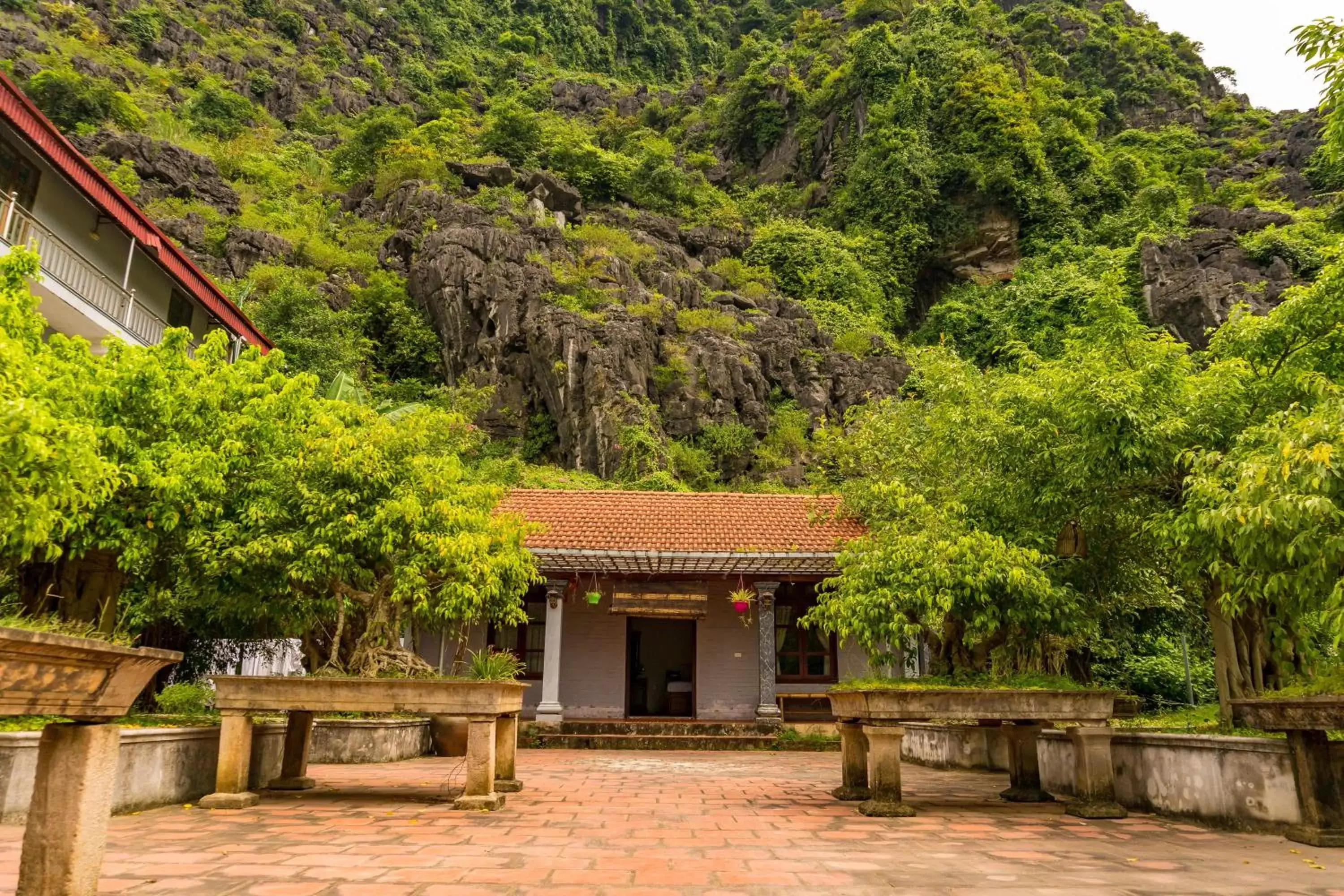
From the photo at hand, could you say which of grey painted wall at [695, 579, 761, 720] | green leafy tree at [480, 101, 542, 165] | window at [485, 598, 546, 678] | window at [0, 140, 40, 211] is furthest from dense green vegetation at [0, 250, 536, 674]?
green leafy tree at [480, 101, 542, 165]

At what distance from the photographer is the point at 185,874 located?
371cm

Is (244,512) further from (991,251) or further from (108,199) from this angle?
(991,251)

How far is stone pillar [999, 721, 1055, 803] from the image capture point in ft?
22.2

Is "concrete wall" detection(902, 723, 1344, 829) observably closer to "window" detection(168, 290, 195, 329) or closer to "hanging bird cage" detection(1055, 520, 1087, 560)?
"hanging bird cage" detection(1055, 520, 1087, 560)

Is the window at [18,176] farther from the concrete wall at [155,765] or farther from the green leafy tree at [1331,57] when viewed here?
the green leafy tree at [1331,57]

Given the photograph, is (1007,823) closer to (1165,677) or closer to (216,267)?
(1165,677)

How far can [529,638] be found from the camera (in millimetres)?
14508

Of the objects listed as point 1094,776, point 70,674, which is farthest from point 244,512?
point 1094,776

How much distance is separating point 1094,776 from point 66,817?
6426 millimetres

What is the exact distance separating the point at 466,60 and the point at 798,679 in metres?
50.0

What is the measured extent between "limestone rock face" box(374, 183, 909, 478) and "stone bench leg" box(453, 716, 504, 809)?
58.2 ft

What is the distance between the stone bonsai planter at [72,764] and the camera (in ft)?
8.59

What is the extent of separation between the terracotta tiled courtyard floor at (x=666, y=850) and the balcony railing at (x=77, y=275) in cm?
829

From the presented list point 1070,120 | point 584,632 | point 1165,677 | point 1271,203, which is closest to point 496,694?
point 584,632
